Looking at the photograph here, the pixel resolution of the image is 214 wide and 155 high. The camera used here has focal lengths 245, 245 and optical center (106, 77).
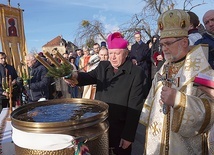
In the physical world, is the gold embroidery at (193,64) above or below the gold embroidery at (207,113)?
above

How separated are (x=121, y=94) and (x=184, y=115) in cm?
86

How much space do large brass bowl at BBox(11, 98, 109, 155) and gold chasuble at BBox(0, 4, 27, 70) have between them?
6.95 metres

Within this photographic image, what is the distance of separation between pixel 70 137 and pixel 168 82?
2.53ft

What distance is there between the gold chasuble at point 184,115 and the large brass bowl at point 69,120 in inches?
21.3

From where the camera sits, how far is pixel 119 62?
99.1 inches

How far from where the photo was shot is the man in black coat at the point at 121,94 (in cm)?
243

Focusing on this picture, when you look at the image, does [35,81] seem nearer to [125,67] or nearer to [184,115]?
[125,67]

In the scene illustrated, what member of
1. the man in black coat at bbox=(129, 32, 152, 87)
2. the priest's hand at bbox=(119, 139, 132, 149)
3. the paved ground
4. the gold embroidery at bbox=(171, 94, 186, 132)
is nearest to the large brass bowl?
the gold embroidery at bbox=(171, 94, 186, 132)

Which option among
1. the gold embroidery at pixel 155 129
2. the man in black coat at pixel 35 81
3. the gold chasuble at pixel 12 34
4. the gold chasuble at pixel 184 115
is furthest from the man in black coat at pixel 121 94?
the gold chasuble at pixel 12 34

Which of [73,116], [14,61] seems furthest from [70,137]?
[14,61]

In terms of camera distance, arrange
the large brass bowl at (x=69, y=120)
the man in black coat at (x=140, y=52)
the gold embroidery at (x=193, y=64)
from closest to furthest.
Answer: the large brass bowl at (x=69, y=120) → the gold embroidery at (x=193, y=64) → the man in black coat at (x=140, y=52)

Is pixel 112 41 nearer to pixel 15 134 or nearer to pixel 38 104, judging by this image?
pixel 38 104

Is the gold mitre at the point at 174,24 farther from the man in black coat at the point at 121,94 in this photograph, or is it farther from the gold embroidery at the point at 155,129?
the gold embroidery at the point at 155,129

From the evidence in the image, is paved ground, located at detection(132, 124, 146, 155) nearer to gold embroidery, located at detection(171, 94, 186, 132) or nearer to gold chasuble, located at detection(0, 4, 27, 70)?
gold embroidery, located at detection(171, 94, 186, 132)
